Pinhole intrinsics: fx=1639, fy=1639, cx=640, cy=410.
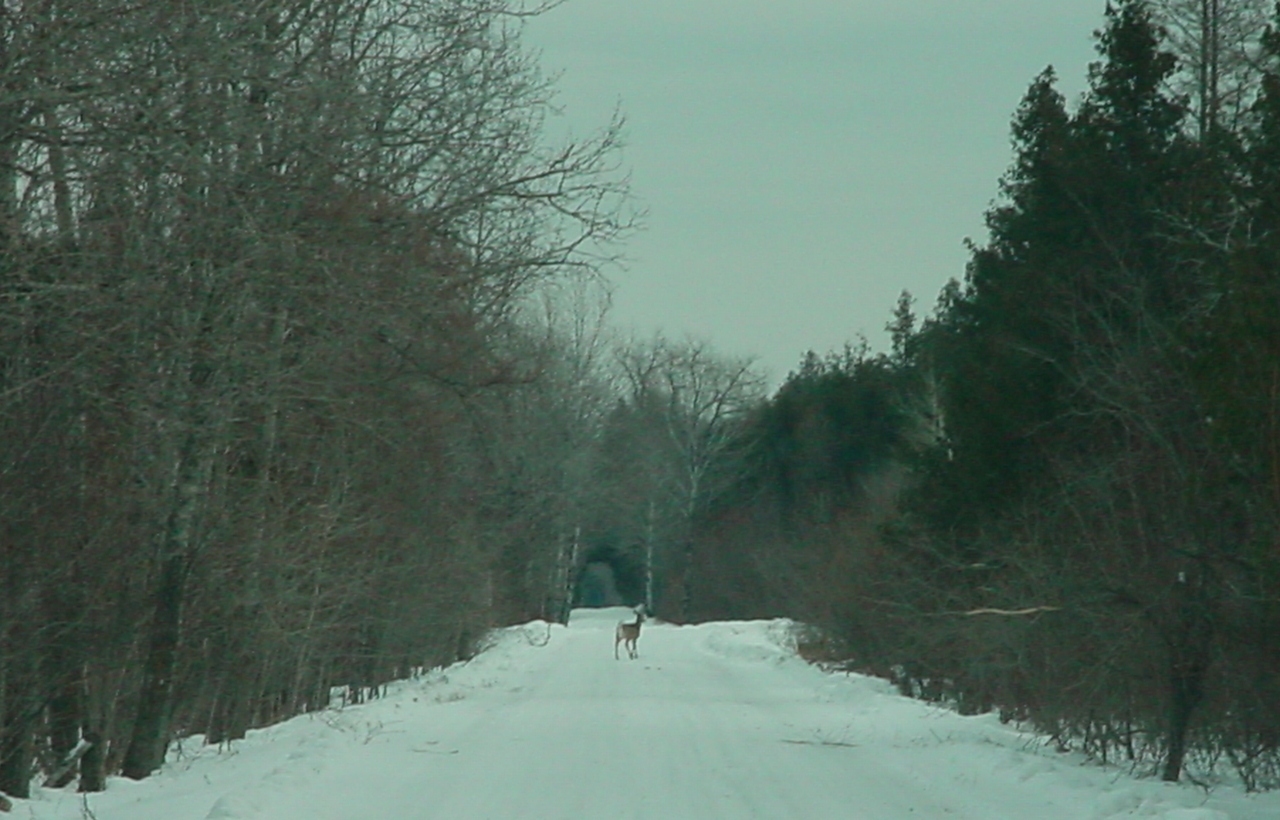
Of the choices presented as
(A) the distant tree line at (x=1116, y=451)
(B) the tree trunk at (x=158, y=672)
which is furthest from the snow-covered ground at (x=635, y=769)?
(A) the distant tree line at (x=1116, y=451)

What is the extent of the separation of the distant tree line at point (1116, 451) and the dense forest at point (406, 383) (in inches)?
2.5

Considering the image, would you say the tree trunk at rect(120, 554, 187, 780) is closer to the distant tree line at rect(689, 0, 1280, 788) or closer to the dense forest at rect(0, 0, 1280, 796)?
the dense forest at rect(0, 0, 1280, 796)

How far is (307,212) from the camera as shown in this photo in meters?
14.6

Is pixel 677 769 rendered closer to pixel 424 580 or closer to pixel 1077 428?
pixel 1077 428

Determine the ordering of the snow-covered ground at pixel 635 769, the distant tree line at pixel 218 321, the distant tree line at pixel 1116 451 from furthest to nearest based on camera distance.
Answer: the distant tree line at pixel 1116 451 → the snow-covered ground at pixel 635 769 → the distant tree line at pixel 218 321

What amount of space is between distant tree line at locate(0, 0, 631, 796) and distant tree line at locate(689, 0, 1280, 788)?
6.38 metres

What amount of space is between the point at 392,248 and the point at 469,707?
454 inches

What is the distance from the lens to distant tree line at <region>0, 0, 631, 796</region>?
35.9 ft

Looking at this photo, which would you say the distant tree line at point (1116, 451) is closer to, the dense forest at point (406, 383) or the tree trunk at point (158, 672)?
the dense forest at point (406, 383)

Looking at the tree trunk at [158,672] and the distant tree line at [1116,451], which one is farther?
the tree trunk at [158,672]

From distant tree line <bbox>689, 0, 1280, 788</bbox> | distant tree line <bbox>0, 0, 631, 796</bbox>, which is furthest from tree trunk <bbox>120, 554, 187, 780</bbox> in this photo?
distant tree line <bbox>689, 0, 1280, 788</bbox>

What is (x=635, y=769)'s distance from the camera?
16.9 metres

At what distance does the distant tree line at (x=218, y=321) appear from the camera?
10938 millimetres

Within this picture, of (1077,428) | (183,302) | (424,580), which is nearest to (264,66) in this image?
(183,302)
